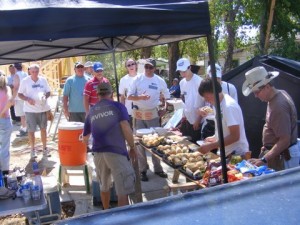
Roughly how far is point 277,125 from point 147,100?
305 centimetres

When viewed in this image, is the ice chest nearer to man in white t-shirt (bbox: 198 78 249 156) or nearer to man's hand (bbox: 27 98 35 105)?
man in white t-shirt (bbox: 198 78 249 156)

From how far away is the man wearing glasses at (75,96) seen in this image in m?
7.35

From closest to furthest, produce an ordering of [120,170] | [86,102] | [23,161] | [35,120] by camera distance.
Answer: [120,170] < [86,102] < [35,120] < [23,161]

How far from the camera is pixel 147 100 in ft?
20.7

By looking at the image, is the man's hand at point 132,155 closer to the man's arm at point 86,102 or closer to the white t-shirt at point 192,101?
the white t-shirt at point 192,101

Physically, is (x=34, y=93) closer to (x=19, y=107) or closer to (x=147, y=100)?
(x=147, y=100)

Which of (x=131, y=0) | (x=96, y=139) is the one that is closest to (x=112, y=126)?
(x=96, y=139)

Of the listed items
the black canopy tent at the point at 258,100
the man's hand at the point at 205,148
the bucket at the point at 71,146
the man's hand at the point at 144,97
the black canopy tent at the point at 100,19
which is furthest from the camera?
the man's hand at the point at 144,97

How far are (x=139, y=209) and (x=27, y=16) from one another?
190 cm

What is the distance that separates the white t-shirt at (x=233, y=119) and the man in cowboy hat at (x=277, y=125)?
0.75 feet

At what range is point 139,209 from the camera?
165 centimetres

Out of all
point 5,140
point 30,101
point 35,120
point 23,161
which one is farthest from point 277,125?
point 23,161

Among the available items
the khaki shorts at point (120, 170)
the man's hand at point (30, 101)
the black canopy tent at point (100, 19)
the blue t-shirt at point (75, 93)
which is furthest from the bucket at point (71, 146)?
the black canopy tent at point (100, 19)

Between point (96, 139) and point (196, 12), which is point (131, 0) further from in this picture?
point (96, 139)
